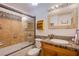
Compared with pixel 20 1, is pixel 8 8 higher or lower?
lower

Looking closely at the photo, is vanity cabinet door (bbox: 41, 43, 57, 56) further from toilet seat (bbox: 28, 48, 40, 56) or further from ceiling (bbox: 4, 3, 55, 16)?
ceiling (bbox: 4, 3, 55, 16)

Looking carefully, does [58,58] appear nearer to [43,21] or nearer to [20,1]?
[43,21]

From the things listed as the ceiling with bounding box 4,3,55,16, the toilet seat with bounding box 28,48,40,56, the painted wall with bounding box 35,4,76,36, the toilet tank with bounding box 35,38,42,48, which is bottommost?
the toilet seat with bounding box 28,48,40,56

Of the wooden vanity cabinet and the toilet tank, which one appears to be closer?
the wooden vanity cabinet

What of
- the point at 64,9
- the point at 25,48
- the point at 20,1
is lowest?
the point at 25,48

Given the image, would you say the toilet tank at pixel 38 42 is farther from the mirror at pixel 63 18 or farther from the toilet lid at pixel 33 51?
the mirror at pixel 63 18

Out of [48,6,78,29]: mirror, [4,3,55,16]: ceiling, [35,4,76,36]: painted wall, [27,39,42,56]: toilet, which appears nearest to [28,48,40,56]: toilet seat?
[27,39,42,56]: toilet

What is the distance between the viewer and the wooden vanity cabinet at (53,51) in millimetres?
1273

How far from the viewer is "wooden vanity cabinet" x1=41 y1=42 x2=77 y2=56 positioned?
1.27 m

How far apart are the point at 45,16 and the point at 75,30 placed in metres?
0.39

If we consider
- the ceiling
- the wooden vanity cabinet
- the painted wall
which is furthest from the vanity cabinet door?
the ceiling

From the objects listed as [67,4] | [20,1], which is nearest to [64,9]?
[67,4]

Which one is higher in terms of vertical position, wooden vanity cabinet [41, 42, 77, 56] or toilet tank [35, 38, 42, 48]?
toilet tank [35, 38, 42, 48]

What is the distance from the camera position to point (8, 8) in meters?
1.28
